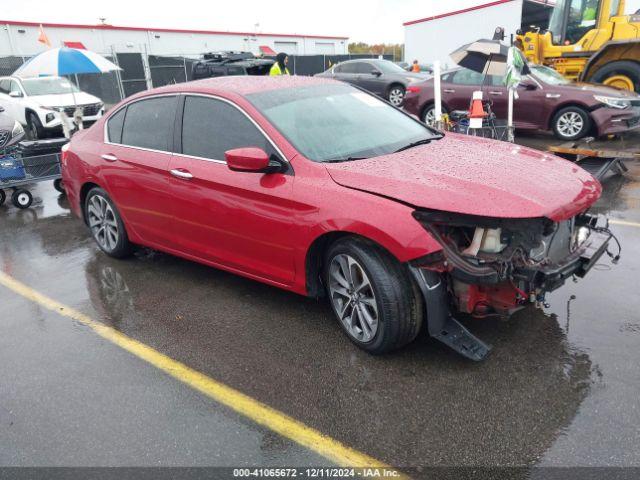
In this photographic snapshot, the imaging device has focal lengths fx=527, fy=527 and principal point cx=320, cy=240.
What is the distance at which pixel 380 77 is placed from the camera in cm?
1628

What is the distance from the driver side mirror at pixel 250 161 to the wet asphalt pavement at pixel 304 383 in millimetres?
1132

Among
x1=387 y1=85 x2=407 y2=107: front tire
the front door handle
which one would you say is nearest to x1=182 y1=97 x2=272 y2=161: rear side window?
the front door handle

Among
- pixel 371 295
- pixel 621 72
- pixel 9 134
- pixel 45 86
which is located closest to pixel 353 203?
pixel 371 295

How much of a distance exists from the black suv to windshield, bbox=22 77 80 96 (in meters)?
3.74

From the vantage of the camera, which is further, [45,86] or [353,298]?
Result: [45,86]

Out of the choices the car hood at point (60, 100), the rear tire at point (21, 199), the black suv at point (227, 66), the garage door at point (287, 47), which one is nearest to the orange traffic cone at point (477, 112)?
the rear tire at point (21, 199)

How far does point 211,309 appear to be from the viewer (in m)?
4.12

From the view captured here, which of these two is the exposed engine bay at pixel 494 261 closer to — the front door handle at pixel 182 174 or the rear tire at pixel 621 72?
the front door handle at pixel 182 174

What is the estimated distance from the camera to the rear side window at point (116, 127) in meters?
4.89

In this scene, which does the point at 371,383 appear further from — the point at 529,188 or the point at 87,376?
the point at 87,376

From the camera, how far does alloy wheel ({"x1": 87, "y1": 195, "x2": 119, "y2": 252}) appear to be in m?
5.09

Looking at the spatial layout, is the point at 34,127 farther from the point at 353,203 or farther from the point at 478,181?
the point at 478,181

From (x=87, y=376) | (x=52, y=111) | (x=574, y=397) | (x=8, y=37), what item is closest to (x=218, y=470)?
(x=87, y=376)

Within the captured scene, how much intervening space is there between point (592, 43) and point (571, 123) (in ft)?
13.5
